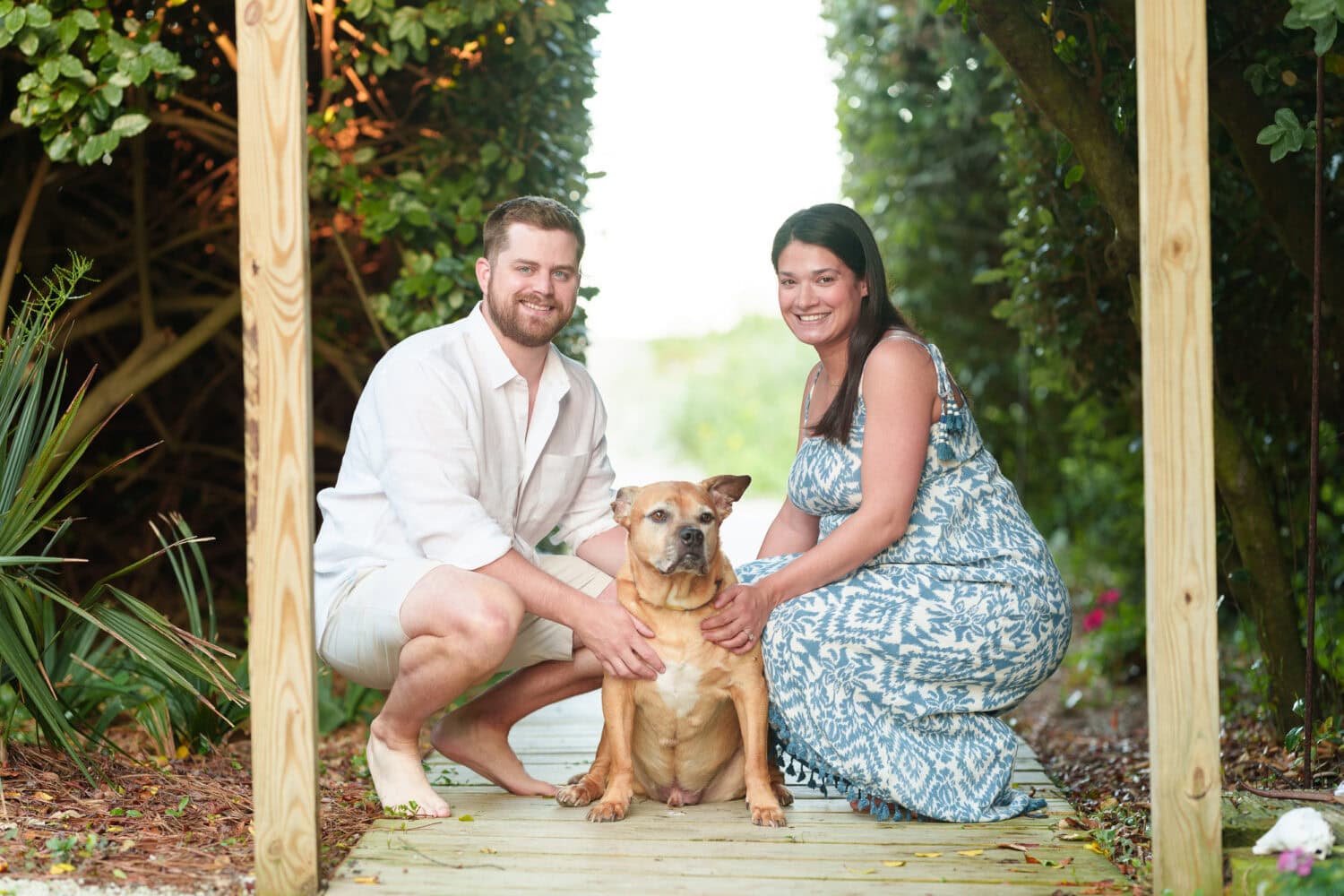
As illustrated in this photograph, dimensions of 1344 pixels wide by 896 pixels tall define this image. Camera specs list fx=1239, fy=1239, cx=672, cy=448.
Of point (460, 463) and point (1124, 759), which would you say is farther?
point (1124, 759)

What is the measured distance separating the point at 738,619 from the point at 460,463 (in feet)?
2.90

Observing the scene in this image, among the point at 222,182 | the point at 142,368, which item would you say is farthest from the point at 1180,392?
the point at 222,182

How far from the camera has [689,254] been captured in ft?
53.9

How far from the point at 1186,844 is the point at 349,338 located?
188 inches

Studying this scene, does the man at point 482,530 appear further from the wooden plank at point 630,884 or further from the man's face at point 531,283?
the wooden plank at point 630,884

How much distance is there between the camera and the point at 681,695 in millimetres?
3361

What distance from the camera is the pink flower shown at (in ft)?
7.74

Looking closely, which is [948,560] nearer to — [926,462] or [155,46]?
[926,462]

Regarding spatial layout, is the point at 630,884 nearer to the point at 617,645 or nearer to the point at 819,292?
the point at 617,645

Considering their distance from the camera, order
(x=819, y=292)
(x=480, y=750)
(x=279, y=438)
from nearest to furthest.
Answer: (x=279, y=438) → (x=819, y=292) → (x=480, y=750)

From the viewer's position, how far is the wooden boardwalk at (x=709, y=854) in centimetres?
272

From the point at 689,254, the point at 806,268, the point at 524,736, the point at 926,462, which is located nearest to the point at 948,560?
the point at 926,462

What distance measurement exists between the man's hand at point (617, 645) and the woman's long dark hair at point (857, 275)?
82cm

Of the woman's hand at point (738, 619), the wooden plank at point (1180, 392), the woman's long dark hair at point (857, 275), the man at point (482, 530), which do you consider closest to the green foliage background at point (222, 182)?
the man at point (482, 530)
